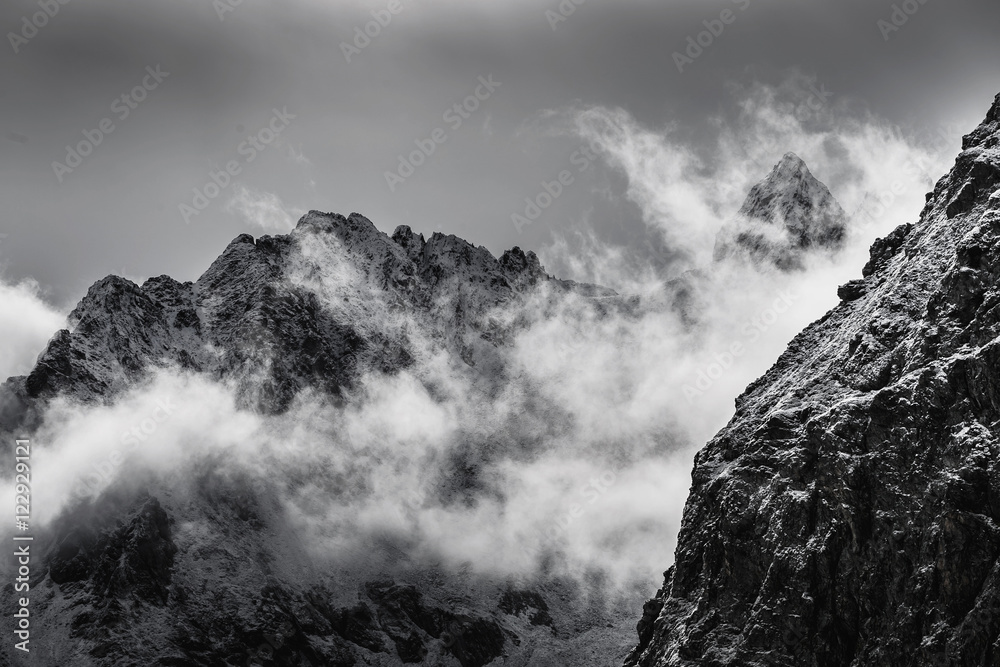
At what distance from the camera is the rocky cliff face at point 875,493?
9825 centimetres

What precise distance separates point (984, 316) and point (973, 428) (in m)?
12.7

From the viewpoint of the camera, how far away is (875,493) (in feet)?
349

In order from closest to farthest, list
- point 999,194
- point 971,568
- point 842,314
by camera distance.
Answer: point 971,568 → point 999,194 → point 842,314

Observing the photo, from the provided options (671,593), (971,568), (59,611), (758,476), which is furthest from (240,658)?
(971,568)

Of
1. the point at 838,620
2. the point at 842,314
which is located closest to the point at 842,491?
the point at 838,620

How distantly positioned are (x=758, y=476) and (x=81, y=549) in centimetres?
13357

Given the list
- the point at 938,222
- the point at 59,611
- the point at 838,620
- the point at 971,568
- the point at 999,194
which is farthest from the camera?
the point at 59,611

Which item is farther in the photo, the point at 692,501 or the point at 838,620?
the point at 692,501

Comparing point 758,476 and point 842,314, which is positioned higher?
point 842,314

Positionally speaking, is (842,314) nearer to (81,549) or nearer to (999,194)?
(999,194)

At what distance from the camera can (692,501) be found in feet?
438

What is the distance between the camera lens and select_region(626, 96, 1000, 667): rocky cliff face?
9825cm

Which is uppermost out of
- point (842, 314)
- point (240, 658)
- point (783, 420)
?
point (842, 314)

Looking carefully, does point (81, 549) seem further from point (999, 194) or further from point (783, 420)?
point (999, 194)
